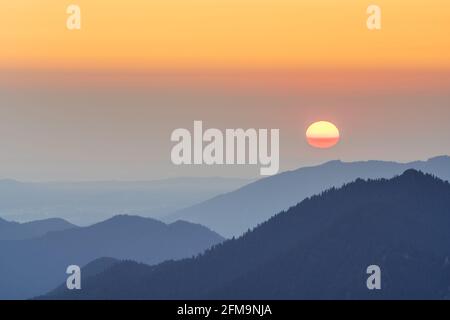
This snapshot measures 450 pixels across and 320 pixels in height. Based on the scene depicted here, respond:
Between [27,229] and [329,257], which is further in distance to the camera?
[27,229]

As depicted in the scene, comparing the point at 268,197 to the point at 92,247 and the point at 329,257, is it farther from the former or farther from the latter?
the point at 92,247

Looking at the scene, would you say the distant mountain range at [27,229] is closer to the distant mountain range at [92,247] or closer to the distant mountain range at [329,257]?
the distant mountain range at [92,247]

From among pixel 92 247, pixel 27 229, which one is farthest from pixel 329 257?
pixel 27 229

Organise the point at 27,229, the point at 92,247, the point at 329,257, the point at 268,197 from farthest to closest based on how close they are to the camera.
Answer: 1. the point at 27,229
2. the point at 92,247
3. the point at 268,197
4. the point at 329,257

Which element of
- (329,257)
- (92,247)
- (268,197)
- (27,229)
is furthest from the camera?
(27,229)

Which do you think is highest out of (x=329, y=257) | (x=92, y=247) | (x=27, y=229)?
(x=27, y=229)

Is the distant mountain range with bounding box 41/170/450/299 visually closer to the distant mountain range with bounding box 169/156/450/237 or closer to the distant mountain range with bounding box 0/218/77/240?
the distant mountain range with bounding box 169/156/450/237

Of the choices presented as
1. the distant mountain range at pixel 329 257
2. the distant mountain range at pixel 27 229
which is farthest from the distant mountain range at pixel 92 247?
the distant mountain range at pixel 329 257

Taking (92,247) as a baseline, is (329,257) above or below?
below
